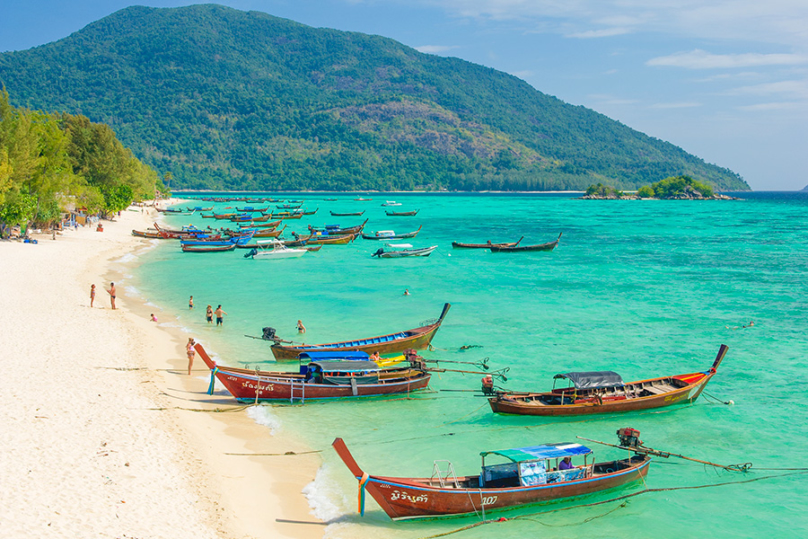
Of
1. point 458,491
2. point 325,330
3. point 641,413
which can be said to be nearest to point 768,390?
point 641,413

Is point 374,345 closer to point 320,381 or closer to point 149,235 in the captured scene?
point 320,381

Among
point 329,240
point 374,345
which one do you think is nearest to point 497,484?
point 374,345

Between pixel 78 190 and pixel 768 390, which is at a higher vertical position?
pixel 78 190

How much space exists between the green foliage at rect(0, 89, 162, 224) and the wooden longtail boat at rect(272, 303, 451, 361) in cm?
3312

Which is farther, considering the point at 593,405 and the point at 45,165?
the point at 45,165

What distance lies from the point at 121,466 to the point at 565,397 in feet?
48.6

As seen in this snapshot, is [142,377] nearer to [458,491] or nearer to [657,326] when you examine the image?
[458,491]

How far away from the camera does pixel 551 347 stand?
31578 mm

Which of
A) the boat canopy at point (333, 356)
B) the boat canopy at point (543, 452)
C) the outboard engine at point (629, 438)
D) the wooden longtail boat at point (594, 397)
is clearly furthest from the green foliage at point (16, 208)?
the outboard engine at point (629, 438)

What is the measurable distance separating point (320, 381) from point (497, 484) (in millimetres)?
9567

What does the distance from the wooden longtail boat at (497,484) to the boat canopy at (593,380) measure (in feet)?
A: 16.2

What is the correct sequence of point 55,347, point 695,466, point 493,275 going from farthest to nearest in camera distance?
point 493,275, point 55,347, point 695,466

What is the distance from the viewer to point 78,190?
2552 inches

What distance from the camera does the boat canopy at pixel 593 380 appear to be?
21859 millimetres
